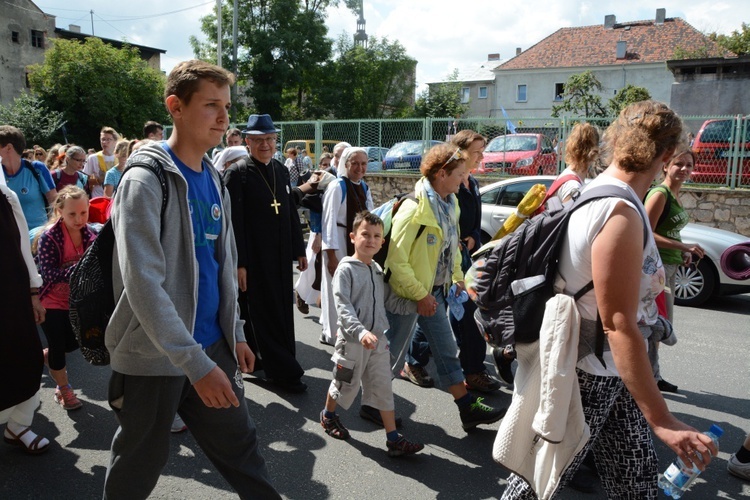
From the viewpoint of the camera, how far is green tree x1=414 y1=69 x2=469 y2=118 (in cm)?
3644

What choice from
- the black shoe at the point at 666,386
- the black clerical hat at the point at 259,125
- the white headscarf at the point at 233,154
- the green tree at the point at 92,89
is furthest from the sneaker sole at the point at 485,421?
the green tree at the point at 92,89

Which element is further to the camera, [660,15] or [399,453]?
[660,15]

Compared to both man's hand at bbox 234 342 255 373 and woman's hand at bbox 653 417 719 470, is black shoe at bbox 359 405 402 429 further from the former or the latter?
woman's hand at bbox 653 417 719 470

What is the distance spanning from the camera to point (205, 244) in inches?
92.5

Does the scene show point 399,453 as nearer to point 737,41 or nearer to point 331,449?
point 331,449

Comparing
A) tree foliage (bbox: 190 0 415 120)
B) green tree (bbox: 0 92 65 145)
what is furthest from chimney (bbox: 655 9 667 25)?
green tree (bbox: 0 92 65 145)

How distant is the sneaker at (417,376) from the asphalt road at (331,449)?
9 centimetres

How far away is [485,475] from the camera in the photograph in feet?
11.8

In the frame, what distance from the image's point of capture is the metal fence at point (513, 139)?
448 inches

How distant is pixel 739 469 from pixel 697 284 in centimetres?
503

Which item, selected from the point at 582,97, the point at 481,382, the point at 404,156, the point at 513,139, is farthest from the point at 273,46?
the point at 481,382

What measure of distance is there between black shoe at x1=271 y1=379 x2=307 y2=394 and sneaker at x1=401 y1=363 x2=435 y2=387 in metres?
0.87

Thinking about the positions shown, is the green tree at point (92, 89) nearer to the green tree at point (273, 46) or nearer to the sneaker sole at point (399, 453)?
the green tree at point (273, 46)

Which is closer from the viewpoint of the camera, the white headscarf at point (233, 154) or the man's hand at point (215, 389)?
the man's hand at point (215, 389)
